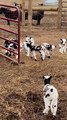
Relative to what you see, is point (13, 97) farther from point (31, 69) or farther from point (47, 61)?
point (47, 61)

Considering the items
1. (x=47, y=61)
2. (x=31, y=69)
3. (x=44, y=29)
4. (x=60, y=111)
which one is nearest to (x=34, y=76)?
(x=31, y=69)

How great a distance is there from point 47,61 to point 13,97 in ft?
9.93

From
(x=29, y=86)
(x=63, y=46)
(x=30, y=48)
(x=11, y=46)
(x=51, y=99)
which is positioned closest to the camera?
(x=51, y=99)

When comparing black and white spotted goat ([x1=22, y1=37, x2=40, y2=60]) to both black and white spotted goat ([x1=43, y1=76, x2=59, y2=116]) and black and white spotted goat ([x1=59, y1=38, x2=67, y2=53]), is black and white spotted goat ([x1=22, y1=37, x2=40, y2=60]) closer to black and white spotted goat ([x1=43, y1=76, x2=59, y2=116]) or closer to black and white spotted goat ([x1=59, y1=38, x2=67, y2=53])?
black and white spotted goat ([x1=59, y1=38, x2=67, y2=53])

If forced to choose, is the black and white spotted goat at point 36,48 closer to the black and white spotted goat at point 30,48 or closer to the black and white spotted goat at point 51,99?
the black and white spotted goat at point 30,48

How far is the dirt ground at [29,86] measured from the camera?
7.18 metres

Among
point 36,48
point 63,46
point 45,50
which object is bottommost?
point 63,46

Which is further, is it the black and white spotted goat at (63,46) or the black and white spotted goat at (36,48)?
the black and white spotted goat at (63,46)

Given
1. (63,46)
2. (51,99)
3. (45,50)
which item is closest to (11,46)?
(45,50)

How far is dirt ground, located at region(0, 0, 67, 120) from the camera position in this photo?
7.18m

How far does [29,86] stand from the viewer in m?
8.56

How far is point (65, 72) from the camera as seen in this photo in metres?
9.70

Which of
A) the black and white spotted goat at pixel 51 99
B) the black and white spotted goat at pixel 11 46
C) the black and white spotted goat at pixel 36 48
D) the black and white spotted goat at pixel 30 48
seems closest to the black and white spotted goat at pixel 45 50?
the black and white spotted goat at pixel 36 48

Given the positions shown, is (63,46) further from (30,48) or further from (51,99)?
(51,99)
